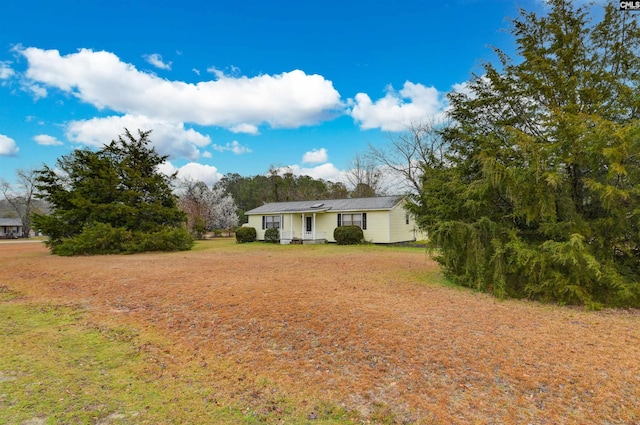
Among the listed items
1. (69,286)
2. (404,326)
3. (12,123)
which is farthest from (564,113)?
(12,123)

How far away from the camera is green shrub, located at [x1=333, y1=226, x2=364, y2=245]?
21.2 m

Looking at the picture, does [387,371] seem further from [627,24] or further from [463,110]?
[627,24]

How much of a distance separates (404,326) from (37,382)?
454 centimetres

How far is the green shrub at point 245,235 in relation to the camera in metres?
24.8

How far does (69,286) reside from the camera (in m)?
8.37

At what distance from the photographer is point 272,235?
24.6m

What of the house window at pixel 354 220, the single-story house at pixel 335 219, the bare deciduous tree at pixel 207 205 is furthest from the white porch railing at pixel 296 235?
the bare deciduous tree at pixel 207 205

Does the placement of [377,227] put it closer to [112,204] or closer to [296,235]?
[296,235]

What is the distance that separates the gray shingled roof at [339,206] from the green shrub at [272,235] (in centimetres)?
147

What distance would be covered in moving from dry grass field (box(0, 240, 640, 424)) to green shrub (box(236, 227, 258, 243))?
1685 cm

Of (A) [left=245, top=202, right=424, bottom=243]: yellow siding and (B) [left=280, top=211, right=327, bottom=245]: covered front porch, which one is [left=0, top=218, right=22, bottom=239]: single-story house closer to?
(A) [left=245, top=202, right=424, bottom=243]: yellow siding

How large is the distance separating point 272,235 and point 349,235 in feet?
21.9

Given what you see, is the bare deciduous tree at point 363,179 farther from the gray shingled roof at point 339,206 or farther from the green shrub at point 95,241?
the green shrub at point 95,241

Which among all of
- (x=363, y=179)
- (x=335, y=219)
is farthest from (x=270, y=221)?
(x=363, y=179)
